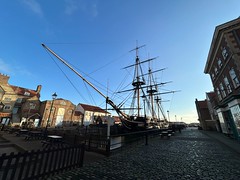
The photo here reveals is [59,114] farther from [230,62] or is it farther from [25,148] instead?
[230,62]

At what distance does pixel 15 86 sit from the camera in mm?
37031

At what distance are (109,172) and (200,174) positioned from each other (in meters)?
3.78

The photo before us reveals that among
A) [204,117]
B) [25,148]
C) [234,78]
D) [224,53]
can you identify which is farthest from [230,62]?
[204,117]

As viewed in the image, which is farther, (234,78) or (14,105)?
(14,105)

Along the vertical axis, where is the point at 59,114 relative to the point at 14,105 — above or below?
below

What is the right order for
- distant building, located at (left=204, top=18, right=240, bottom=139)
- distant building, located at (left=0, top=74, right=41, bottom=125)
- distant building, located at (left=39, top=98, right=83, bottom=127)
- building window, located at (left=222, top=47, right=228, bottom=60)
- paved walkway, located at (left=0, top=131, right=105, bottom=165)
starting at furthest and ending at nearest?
1. distant building, located at (left=39, top=98, right=83, bottom=127)
2. distant building, located at (left=0, top=74, right=41, bottom=125)
3. building window, located at (left=222, top=47, right=228, bottom=60)
4. distant building, located at (left=204, top=18, right=240, bottom=139)
5. paved walkway, located at (left=0, top=131, right=105, bottom=165)

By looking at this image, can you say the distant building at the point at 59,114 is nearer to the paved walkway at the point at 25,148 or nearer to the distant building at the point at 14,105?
the distant building at the point at 14,105

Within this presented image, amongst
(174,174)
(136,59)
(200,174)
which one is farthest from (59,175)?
(136,59)

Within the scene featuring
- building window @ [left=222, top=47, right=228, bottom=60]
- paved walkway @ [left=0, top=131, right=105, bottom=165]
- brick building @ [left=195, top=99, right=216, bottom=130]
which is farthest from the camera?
brick building @ [left=195, top=99, right=216, bottom=130]

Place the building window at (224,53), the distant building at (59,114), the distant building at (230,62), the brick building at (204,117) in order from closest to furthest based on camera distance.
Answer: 1. the distant building at (230,62)
2. the building window at (224,53)
3. the distant building at (59,114)
4. the brick building at (204,117)

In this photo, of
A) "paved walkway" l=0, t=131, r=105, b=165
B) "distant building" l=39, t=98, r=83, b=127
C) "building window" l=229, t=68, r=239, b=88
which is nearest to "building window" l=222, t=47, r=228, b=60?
"building window" l=229, t=68, r=239, b=88

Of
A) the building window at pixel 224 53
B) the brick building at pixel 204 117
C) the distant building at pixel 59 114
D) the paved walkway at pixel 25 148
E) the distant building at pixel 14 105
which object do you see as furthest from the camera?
the brick building at pixel 204 117

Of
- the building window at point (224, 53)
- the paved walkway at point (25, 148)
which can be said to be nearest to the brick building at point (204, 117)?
the building window at point (224, 53)

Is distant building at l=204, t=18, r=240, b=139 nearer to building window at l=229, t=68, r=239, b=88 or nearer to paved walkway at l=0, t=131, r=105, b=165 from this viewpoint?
building window at l=229, t=68, r=239, b=88
